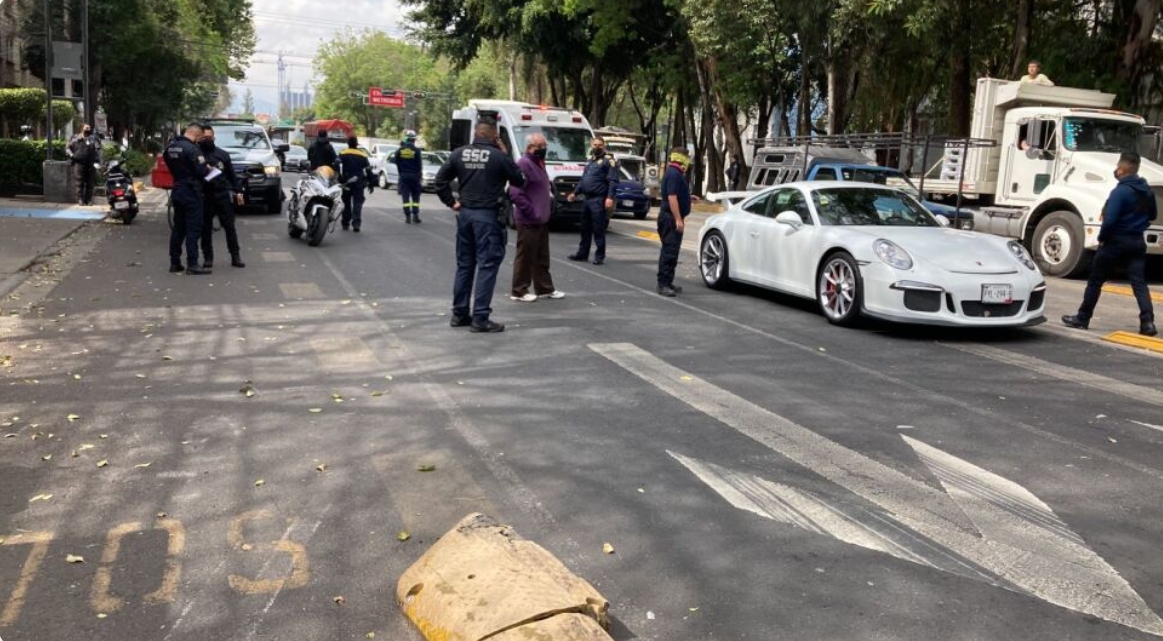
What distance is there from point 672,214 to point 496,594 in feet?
26.2

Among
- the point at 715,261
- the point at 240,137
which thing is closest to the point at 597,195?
the point at 715,261

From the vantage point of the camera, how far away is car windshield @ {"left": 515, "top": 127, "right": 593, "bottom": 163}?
66.2 ft

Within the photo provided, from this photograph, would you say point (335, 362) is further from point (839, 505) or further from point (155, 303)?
point (839, 505)

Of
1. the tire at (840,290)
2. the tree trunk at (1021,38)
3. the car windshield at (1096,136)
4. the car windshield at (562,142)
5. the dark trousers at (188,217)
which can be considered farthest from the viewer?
the tree trunk at (1021,38)

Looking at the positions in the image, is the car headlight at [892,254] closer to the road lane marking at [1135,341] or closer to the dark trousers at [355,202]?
the road lane marking at [1135,341]

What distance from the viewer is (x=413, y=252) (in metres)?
14.7

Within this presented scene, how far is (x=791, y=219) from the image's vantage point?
1027 centimetres

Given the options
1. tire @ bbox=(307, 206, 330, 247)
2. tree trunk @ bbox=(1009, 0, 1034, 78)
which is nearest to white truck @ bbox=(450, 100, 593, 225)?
tire @ bbox=(307, 206, 330, 247)

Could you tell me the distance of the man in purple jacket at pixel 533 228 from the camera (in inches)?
417

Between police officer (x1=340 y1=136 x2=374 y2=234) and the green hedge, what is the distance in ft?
29.2

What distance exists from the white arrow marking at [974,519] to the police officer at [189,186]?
7.76m

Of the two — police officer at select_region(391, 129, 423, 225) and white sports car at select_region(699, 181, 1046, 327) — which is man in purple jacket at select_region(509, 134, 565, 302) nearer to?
white sports car at select_region(699, 181, 1046, 327)

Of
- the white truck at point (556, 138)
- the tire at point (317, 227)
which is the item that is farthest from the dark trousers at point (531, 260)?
the white truck at point (556, 138)

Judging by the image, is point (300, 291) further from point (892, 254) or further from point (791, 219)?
point (892, 254)
